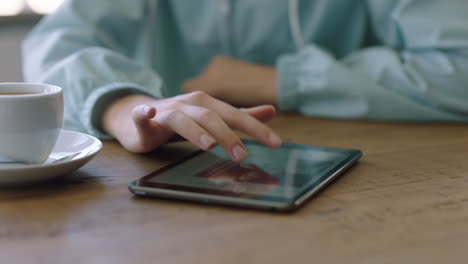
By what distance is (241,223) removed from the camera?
395 mm

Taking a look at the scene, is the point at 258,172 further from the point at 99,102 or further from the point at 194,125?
the point at 99,102

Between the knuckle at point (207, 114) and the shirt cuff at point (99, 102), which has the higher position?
the knuckle at point (207, 114)

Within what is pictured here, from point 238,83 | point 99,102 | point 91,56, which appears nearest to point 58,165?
point 99,102

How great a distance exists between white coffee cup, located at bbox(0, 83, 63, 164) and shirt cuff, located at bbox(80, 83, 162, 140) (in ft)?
0.64

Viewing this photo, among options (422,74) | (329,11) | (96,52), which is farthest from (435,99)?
(96,52)

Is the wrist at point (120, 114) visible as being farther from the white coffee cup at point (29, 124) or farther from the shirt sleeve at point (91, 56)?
the white coffee cup at point (29, 124)

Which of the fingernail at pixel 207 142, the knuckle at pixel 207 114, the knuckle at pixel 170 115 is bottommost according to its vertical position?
the fingernail at pixel 207 142

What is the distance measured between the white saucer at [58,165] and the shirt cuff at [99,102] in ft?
0.40

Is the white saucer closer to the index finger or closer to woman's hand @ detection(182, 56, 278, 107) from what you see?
the index finger

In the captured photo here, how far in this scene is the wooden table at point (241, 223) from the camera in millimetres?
342

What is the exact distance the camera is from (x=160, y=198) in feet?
1.47

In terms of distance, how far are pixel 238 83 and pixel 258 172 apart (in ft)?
1.56

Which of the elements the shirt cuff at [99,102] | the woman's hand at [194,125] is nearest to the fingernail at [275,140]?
the woman's hand at [194,125]

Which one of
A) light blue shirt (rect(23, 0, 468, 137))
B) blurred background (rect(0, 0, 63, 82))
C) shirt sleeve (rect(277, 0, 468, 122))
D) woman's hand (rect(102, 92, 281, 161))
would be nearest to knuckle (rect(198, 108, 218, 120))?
woman's hand (rect(102, 92, 281, 161))
